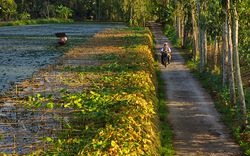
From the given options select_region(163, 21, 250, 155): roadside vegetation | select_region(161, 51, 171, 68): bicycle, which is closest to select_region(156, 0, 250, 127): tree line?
select_region(163, 21, 250, 155): roadside vegetation

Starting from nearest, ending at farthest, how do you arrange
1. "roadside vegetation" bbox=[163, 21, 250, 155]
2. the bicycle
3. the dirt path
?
the dirt path, "roadside vegetation" bbox=[163, 21, 250, 155], the bicycle

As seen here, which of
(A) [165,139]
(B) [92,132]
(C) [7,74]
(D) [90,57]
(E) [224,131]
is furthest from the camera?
(D) [90,57]

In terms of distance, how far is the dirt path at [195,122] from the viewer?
53.4 ft

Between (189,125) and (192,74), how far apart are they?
14215mm

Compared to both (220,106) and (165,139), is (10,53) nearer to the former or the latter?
(220,106)

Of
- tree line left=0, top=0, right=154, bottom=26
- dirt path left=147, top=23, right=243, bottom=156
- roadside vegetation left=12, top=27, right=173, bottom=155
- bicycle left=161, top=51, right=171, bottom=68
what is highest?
tree line left=0, top=0, right=154, bottom=26

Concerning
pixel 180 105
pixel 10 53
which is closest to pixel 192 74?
pixel 180 105

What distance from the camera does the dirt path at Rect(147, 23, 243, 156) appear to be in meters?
16.3

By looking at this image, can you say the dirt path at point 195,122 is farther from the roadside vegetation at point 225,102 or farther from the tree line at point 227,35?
the tree line at point 227,35

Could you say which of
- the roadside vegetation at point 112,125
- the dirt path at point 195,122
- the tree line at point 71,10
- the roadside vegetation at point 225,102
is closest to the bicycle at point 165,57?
the roadside vegetation at point 225,102

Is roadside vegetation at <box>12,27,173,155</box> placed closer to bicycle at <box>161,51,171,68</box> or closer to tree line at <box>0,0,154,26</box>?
bicycle at <box>161,51,171,68</box>

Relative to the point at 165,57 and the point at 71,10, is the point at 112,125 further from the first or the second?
the point at 71,10

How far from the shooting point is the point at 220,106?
22.3 metres

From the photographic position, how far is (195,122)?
19.5m
